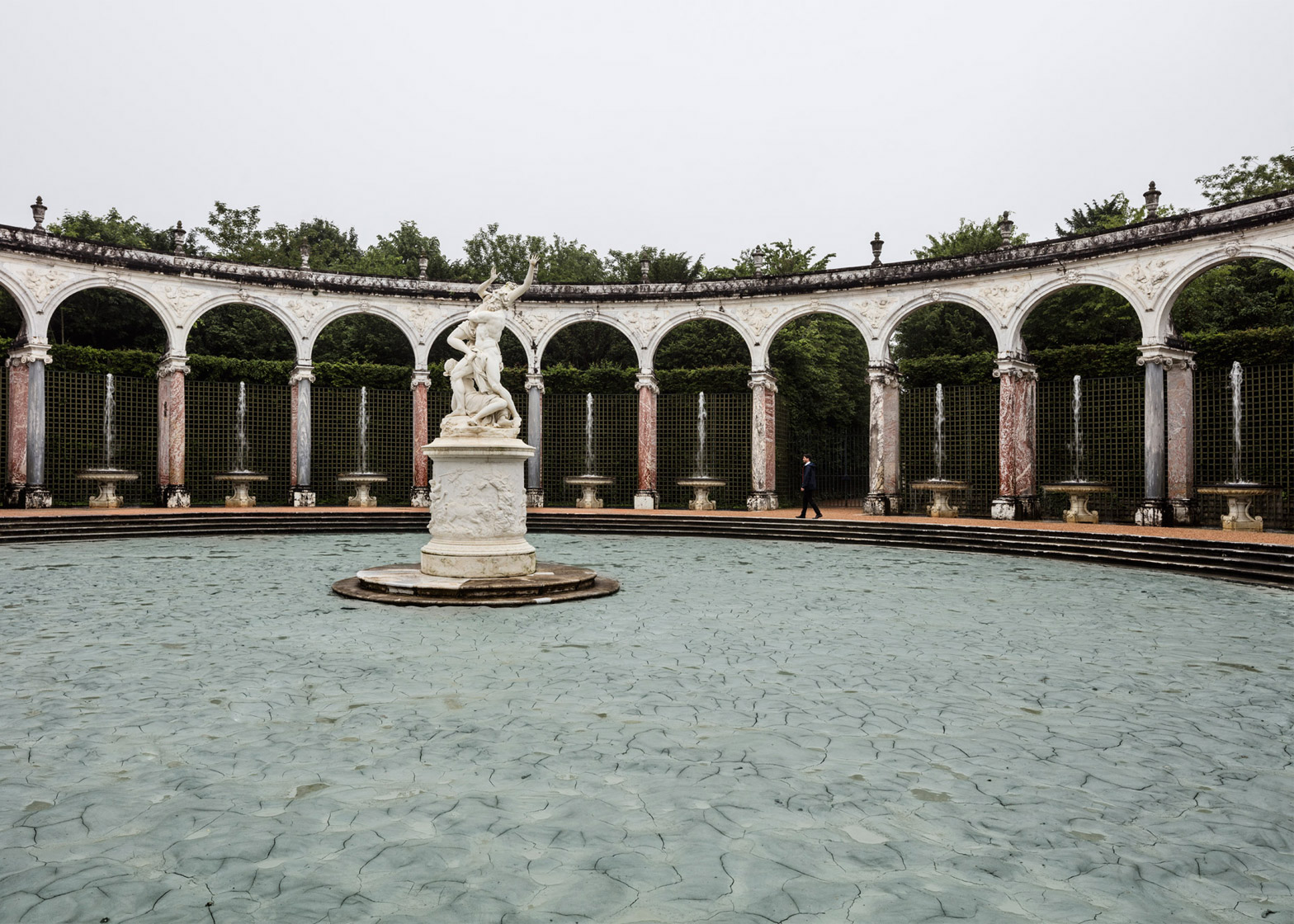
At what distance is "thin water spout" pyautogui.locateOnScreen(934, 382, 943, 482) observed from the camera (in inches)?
893

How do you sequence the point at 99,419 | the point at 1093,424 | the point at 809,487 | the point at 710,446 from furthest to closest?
the point at 710,446 → the point at 99,419 → the point at 1093,424 → the point at 809,487

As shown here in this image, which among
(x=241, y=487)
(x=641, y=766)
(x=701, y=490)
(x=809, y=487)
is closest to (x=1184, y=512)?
(x=809, y=487)

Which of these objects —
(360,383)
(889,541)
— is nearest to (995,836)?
(889,541)

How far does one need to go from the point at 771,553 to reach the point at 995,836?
11320 millimetres

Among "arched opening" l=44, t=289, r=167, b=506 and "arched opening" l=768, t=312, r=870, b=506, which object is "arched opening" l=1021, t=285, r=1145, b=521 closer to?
"arched opening" l=768, t=312, r=870, b=506

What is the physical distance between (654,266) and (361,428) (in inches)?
579

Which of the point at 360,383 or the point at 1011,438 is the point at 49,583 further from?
the point at 1011,438

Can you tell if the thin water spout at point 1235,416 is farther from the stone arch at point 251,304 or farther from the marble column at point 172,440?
the marble column at point 172,440

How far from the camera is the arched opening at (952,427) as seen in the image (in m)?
22.6

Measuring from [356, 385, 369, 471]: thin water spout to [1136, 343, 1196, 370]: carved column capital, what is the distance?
20766 mm

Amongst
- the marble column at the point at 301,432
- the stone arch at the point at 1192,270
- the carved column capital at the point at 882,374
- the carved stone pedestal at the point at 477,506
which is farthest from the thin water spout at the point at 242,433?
the stone arch at the point at 1192,270

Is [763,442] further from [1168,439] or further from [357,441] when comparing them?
[357,441]

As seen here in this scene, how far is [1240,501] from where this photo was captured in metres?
16.5

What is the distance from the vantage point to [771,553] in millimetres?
14680
